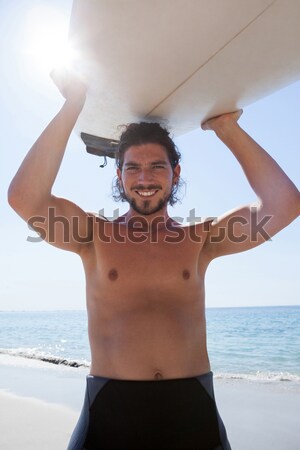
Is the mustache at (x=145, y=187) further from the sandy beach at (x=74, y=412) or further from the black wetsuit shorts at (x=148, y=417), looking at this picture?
the sandy beach at (x=74, y=412)

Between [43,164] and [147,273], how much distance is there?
25.7 inches

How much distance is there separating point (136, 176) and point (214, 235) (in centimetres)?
47

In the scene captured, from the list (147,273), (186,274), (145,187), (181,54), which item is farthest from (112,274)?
(181,54)

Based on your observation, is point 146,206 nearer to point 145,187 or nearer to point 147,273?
point 145,187

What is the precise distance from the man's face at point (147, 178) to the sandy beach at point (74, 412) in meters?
2.57

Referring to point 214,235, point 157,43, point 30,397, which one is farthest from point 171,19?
point 30,397

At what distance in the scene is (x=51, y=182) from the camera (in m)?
1.69

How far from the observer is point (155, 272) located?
6.18ft

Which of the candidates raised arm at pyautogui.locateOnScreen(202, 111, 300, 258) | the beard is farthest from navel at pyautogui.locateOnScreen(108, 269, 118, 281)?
raised arm at pyautogui.locateOnScreen(202, 111, 300, 258)

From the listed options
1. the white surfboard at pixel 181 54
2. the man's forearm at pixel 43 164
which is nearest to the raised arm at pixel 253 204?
the white surfboard at pixel 181 54

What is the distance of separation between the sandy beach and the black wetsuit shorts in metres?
2.22

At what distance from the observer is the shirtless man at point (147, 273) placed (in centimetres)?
162

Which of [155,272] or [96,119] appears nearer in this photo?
[155,272]

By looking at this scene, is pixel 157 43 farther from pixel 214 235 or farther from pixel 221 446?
pixel 221 446
